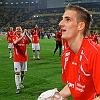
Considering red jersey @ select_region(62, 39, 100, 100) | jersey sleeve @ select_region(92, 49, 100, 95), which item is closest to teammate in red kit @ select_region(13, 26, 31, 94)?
red jersey @ select_region(62, 39, 100, 100)

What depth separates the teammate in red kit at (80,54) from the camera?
2990mm

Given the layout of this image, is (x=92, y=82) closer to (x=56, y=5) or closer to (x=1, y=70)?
(x=1, y=70)

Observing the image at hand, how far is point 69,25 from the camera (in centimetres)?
316

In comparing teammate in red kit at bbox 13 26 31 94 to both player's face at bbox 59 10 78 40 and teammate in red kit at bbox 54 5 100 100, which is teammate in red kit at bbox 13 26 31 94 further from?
player's face at bbox 59 10 78 40

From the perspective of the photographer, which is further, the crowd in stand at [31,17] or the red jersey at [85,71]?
the crowd in stand at [31,17]

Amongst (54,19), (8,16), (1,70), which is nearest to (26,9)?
(8,16)

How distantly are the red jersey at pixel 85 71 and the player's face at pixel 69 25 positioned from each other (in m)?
0.16

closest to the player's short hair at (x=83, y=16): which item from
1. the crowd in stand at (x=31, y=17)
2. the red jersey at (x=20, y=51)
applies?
the red jersey at (x=20, y=51)

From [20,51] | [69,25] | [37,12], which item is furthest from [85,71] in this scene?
[37,12]

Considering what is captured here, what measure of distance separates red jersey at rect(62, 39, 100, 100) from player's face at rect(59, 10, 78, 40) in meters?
0.16

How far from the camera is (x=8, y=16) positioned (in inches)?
3179

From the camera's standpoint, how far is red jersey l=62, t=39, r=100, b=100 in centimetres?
293

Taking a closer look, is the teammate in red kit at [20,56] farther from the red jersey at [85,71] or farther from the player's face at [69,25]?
the player's face at [69,25]

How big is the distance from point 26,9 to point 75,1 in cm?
1677
